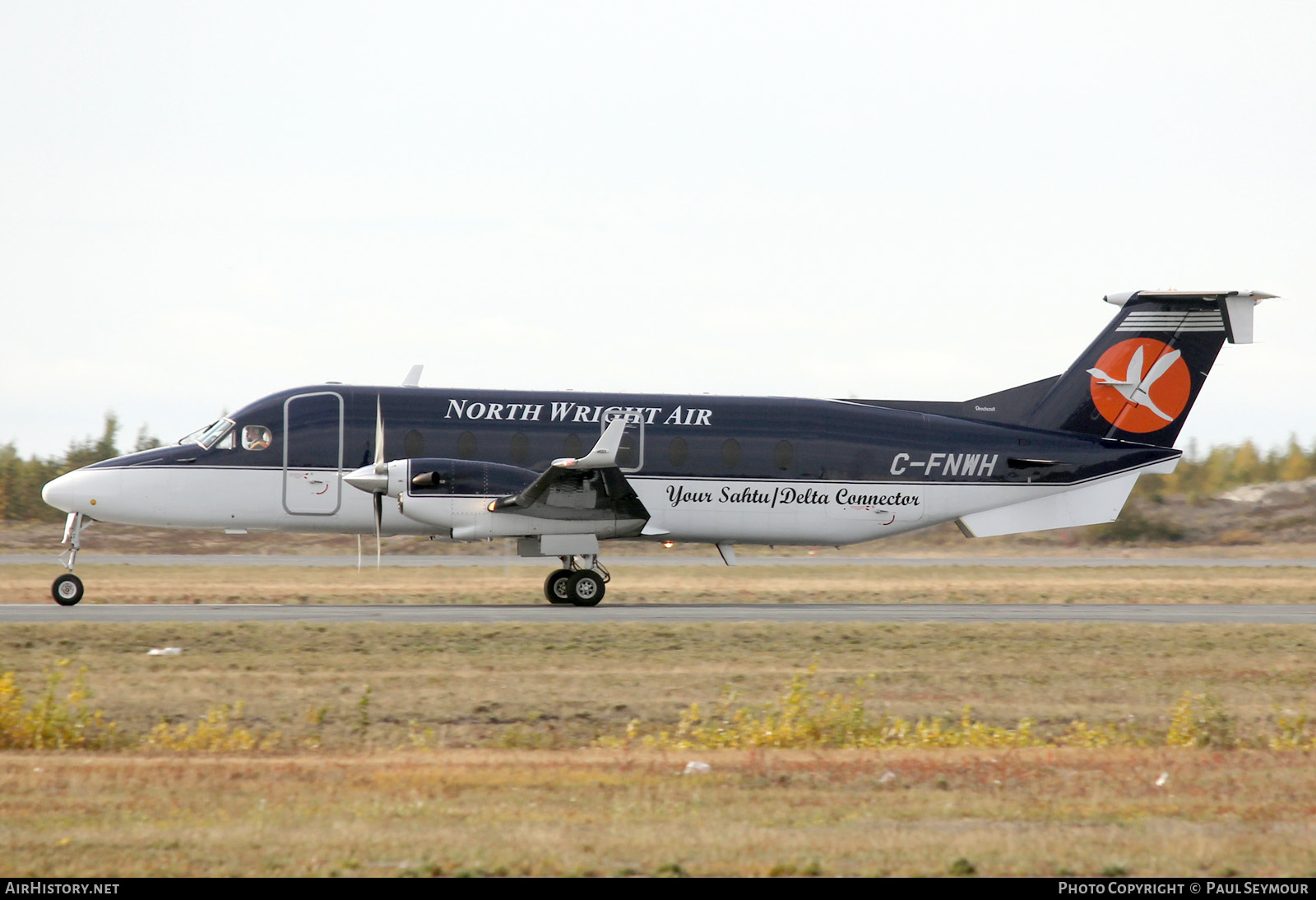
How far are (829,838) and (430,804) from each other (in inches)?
103

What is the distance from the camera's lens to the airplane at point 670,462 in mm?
20734

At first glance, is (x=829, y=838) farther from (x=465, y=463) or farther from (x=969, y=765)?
(x=465, y=463)

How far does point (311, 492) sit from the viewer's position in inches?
829

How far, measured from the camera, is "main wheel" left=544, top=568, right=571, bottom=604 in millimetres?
21484

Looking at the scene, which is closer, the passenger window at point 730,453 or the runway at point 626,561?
the passenger window at point 730,453

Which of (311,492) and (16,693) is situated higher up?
(311,492)

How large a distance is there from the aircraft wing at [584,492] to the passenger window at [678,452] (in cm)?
117

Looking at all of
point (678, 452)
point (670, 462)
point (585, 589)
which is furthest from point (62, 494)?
point (678, 452)

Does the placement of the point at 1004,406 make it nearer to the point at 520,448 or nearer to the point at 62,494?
the point at 520,448

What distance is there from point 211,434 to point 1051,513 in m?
15.5

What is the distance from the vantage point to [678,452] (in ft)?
72.3

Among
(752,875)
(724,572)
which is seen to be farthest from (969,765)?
(724,572)

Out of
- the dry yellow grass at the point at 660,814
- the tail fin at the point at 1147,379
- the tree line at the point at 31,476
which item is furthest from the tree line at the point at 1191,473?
the dry yellow grass at the point at 660,814

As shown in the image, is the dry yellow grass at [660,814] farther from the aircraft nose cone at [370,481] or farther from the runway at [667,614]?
the aircraft nose cone at [370,481]
